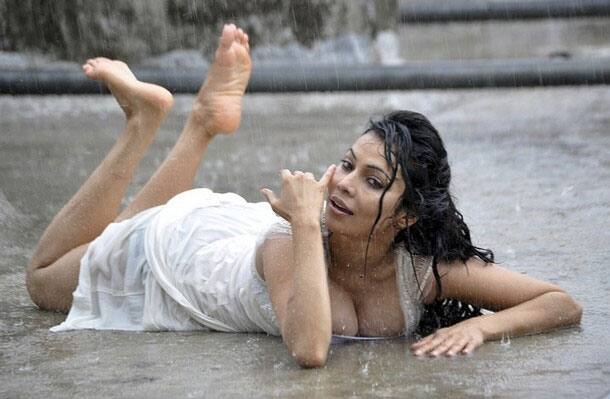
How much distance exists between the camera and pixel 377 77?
6648 mm

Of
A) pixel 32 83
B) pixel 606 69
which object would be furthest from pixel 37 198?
pixel 606 69

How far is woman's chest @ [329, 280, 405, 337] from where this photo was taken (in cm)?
355

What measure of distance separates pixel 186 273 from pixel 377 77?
3063 mm

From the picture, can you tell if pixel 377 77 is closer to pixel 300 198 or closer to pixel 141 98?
pixel 141 98

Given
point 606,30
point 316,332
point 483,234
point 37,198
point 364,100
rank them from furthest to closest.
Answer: point 606,30, point 364,100, point 37,198, point 483,234, point 316,332

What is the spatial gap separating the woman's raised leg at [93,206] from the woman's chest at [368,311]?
3.01ft

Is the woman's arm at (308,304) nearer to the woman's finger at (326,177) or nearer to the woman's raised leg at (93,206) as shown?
the woman's finger at (326,177)

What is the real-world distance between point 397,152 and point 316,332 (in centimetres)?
54

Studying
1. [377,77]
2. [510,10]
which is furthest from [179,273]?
[510,10]

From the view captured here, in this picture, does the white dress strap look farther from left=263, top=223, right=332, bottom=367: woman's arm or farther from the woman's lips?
left=263, top=223, right=332, bottom=367: woman's arm

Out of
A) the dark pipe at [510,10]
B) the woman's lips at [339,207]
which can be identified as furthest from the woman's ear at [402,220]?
the dark pipe at [510,10]

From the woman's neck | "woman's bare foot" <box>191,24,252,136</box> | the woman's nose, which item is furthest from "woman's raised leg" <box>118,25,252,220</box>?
the woman's nose

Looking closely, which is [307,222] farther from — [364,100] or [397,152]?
[364,100]

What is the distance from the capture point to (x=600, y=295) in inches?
157
